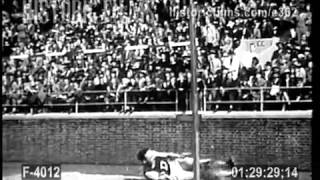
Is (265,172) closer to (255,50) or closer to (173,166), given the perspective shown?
(173,166)

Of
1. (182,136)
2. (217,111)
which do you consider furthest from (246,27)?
(182,136)

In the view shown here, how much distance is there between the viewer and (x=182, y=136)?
274cm

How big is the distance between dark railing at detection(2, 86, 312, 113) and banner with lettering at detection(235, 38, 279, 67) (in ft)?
0.43

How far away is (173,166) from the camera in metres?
2.75

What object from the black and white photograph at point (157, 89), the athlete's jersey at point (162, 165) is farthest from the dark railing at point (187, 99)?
the athlete's jersey at point (162, 165)

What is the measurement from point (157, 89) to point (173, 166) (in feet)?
1.22

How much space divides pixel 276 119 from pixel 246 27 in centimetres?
44

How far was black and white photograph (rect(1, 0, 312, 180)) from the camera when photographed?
2.61 meters

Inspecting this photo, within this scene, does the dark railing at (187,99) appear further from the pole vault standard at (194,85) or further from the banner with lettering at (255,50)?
the banner with lettering at (255,50)

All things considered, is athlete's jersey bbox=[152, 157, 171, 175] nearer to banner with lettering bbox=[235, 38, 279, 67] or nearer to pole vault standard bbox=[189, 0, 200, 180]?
pole vault standard bbox=[189, 0, 200, 180]

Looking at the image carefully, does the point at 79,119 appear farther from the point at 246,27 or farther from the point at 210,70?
the point at 246,27

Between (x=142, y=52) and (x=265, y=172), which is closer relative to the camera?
(x=265, y=172)

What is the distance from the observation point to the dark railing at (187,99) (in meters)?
2.60

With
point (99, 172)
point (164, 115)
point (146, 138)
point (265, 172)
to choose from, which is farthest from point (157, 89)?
point (265, 172)
